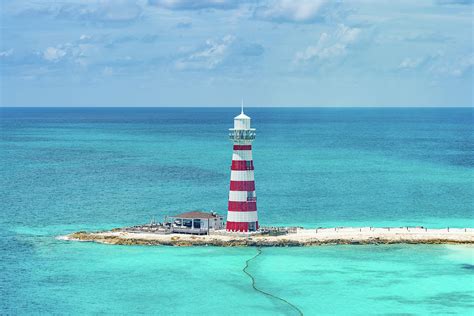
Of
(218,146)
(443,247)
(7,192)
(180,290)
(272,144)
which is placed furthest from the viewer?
(272,144)

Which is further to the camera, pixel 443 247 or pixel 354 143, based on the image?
pixel 354 143

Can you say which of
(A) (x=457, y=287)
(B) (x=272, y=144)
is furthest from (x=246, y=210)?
(B) (x=272, y=144)

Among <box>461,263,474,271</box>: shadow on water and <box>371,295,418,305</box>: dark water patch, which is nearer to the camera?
<box>371,295,418,305</box>: dark water patch

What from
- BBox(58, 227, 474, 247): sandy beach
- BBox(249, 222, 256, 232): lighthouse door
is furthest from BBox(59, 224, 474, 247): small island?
BBox(249, 222, 256, 232): lighthouse door

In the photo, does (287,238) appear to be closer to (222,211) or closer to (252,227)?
(252,227)

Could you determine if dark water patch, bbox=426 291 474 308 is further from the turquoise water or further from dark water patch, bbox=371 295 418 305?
dark water patch, bbox=371 295 418 305

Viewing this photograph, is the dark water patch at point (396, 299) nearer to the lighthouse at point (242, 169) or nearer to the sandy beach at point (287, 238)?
the sandy beach at point (287, 238)

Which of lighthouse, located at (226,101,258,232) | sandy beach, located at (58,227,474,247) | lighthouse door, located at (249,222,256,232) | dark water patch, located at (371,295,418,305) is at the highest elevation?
lighthouse, located at (226,101,258,232)

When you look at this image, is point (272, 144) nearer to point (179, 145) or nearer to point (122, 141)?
point (179, 145)
